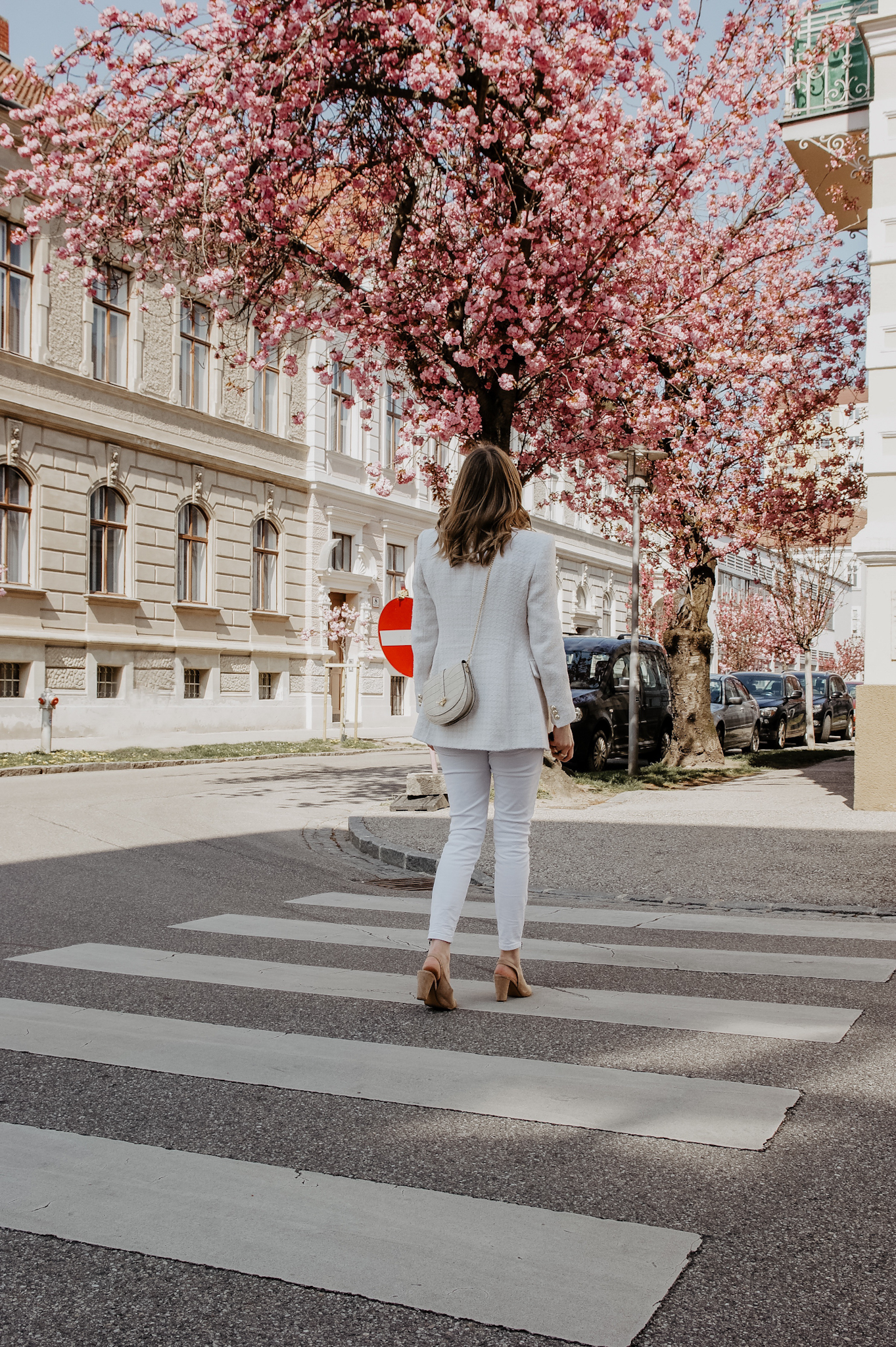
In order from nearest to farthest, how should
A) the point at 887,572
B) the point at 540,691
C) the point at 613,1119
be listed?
the point at 613,1119 → the point at 540,691 → the point at 887,572

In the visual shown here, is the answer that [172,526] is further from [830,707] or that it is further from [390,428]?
[830,707]

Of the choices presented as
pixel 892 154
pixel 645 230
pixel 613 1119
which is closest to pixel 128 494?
pixel 645 230

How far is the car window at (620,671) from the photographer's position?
61.7 feet

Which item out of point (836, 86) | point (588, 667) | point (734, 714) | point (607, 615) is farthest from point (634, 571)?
point (607, 615)

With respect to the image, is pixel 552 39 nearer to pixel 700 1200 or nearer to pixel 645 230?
pixel 645 230

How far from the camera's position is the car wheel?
1795 cm

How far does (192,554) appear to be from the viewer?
26.5m

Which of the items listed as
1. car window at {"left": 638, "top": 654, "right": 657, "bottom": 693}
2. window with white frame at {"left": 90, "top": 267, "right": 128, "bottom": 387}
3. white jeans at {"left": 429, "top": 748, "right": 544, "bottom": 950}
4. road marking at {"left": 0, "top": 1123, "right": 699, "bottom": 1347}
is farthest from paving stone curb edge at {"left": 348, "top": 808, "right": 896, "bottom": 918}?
window with white frame at {"left": 90, "top": 267, "right": 128, "bottom": 387}

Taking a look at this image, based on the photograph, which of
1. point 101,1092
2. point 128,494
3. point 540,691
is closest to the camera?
point 101,1092

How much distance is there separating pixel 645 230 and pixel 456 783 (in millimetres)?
10450

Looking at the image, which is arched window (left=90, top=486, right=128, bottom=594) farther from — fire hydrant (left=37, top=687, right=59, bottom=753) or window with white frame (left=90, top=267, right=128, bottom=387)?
fire hydrant (left=37, top=687, right=59, bottom=753)

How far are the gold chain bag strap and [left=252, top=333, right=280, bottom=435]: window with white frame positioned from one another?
971 inches

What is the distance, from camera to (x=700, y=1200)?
2.93 metres

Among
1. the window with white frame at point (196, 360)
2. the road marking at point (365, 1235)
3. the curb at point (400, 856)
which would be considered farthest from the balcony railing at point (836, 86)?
the window with white frame at point (196, 360)
